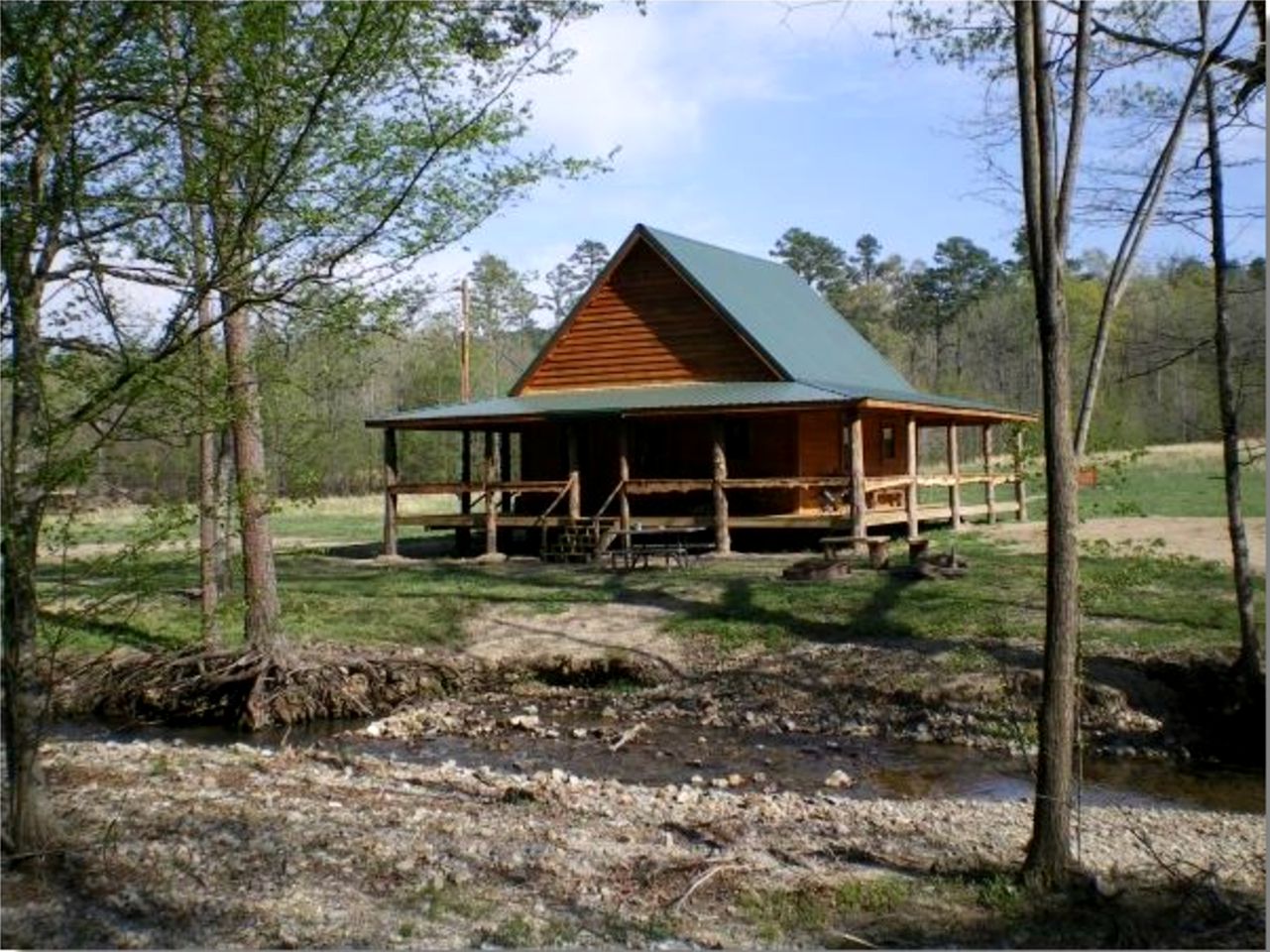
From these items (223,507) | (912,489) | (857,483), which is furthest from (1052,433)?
(912,489)

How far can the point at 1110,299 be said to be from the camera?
6.75 meters

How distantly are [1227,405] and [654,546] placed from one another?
10.4 m

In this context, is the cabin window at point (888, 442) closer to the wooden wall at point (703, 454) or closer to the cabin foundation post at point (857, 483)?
the wooden wall at point (703, 454)

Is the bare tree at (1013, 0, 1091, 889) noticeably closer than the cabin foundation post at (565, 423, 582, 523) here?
Yes

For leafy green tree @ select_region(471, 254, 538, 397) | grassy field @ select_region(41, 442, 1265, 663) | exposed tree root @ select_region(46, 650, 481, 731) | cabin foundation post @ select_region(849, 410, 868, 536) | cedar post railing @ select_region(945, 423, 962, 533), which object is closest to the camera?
exposed tree root @ select_region(46, 650, 481, 731)

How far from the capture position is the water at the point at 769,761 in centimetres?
987

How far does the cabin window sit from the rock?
1709cm

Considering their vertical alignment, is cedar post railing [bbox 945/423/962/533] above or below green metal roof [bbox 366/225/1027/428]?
below

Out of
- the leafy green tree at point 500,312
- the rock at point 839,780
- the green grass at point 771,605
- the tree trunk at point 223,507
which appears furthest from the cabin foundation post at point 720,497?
the leafy green tree at point 500,312

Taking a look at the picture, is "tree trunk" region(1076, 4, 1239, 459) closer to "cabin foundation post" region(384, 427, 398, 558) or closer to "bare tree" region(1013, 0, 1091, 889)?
"bare tree" region(1013, 0, 1091, 889)

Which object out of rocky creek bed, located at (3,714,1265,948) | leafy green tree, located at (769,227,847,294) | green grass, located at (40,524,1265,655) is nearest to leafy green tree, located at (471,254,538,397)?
leafy green tree, located at (769,227,847,294)

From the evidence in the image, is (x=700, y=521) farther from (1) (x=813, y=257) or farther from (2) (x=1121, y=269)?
(1) (x=813, y=257)

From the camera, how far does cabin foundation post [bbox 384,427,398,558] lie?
895 inches

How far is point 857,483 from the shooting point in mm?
19891
